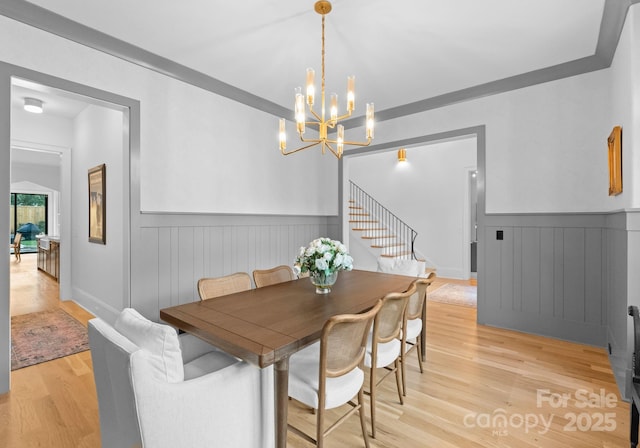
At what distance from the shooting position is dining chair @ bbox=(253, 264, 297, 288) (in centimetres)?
272

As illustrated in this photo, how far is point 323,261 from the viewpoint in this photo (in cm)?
213

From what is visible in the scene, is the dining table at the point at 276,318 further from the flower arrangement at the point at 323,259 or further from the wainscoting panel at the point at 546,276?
the wainscoting panel at the point at 546,276

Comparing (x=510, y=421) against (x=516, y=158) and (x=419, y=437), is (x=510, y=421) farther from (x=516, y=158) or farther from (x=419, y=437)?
(x=516, y=158)

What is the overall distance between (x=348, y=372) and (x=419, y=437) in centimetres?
69

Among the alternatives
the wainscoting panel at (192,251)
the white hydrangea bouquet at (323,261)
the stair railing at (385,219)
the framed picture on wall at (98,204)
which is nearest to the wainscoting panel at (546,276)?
the white hydrangea bouquet at (323,261)

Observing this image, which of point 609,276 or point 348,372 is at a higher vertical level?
point 609,276

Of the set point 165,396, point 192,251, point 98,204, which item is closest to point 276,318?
point 165,396

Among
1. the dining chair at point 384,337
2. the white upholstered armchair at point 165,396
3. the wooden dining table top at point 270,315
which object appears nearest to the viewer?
the white upholstered armchair at point 165,396

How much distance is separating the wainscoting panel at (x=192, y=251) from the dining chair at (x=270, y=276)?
109 centimetres

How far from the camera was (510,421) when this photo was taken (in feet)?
6.50

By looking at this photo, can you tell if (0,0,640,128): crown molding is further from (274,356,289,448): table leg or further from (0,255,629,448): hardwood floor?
(274,356,289,448): table leg

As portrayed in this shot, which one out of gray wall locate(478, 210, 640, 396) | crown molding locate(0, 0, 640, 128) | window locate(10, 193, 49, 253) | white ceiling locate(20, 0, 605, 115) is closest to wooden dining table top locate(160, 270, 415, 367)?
gray wall locate(478, 210, 640, 396)

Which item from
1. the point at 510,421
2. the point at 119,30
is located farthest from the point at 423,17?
the point at 510,421

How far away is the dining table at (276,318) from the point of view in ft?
4.59
